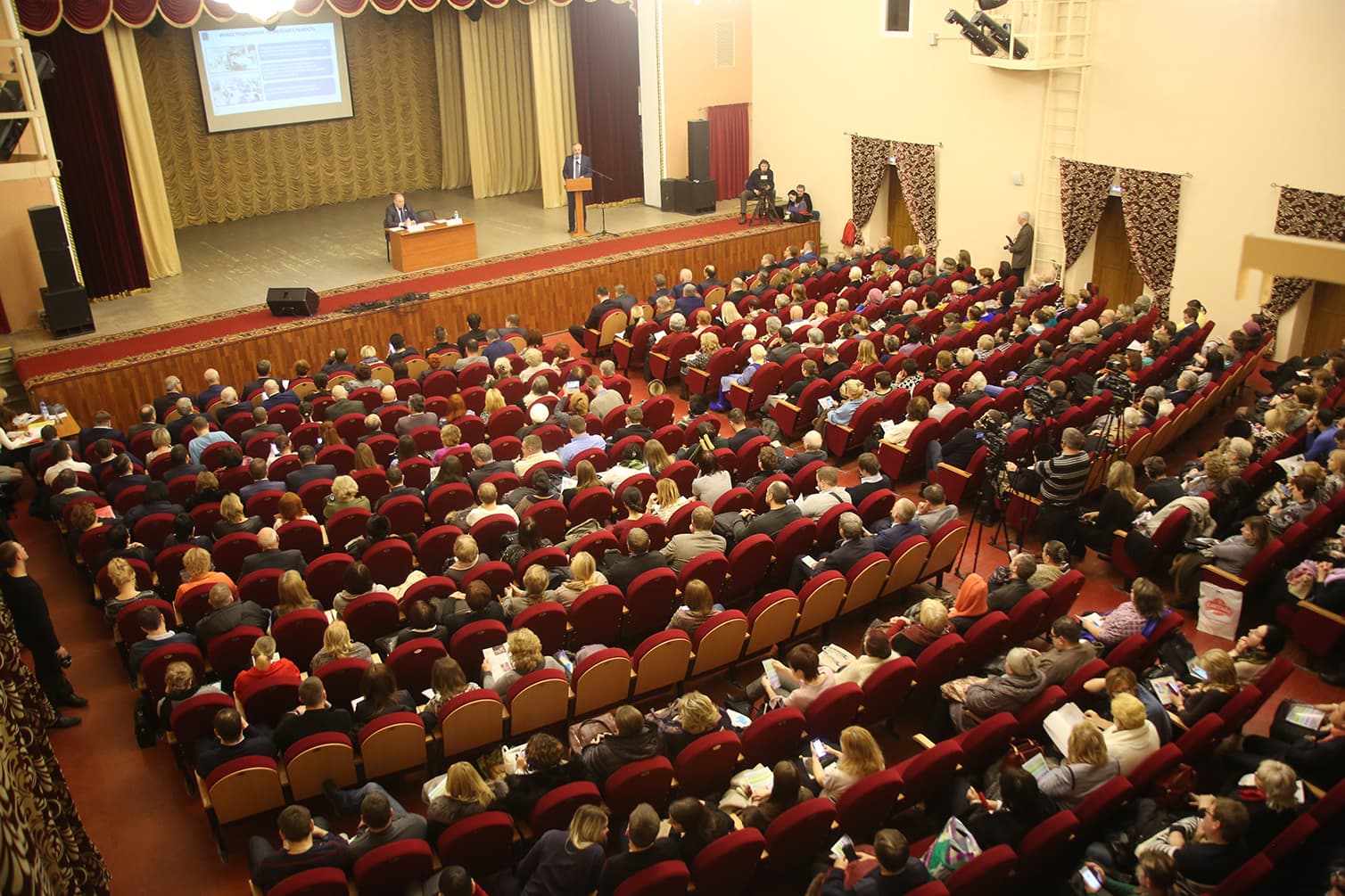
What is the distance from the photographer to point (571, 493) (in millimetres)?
8023

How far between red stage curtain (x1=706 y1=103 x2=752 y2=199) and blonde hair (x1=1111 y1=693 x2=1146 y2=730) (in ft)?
47.7

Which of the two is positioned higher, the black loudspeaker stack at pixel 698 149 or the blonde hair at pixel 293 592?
the black loudspeaker stack at pixel 698 149

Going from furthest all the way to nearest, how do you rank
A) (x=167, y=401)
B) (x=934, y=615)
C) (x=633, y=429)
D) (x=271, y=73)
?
(x=271, y=73) < (x=167, y=401) < (x=633, y=429) < (x=934, y=615)

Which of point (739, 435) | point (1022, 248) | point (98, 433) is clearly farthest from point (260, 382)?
point (1022, 248)

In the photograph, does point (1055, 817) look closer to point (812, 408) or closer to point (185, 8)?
point (812, 408)

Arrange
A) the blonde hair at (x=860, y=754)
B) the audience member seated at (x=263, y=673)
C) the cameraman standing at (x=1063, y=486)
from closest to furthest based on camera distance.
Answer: the blonde hair at (x=860, y=754)
the audience member seated at (x=263, y=673)
the cameraman standing at (x=1063, y=486)

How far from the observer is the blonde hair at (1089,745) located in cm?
479

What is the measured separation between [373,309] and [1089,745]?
1072 cm

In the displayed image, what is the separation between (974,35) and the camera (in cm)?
1373

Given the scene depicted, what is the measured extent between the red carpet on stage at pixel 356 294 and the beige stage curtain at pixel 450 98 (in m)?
5.26

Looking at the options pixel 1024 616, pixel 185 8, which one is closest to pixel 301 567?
pixel 1024 616

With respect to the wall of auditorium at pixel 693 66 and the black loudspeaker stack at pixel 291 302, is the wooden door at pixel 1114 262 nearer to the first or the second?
the wall of auditorium at pixel 693 66

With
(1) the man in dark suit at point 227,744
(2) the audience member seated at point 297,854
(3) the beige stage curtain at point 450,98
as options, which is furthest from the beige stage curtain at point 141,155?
(2) the audience member seated at point 297,854

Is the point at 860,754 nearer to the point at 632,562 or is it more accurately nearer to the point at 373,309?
the point at 632,562
